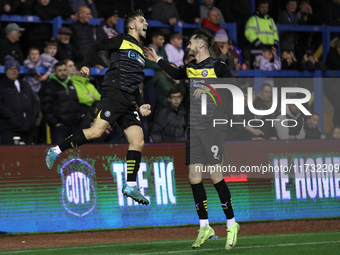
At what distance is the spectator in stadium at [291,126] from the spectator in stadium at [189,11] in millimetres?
3164

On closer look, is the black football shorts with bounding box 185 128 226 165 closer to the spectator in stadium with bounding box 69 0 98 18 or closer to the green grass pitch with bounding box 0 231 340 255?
the green grass pitch with bounding box 0 231 340 255

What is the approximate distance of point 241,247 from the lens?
7238 millimetres

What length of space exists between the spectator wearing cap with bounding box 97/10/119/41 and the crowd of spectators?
0.02 m

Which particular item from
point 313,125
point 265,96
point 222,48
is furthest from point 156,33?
point 313,125

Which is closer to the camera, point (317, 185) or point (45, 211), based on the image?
point (45, 211)

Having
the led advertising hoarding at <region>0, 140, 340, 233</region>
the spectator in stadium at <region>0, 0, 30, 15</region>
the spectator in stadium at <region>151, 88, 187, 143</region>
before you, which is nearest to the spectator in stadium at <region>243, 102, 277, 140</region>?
the led advertising hoarding at <region>0, 140, 340, 233</region>

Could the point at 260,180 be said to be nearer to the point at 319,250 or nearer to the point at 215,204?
the point at 215,204

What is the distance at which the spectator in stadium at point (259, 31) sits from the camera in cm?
1337

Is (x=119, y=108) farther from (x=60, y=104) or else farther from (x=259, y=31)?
(x=259, y=31)

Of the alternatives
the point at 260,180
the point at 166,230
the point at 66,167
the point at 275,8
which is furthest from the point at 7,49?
the point at 275,8

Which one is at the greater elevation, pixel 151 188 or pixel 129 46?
pixel 129 46

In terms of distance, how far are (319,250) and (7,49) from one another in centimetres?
709

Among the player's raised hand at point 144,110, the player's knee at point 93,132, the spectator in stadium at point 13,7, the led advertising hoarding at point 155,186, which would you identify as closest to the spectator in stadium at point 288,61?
the led advertising hoarding at point 155,186

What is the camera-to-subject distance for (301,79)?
1353 centimetres
